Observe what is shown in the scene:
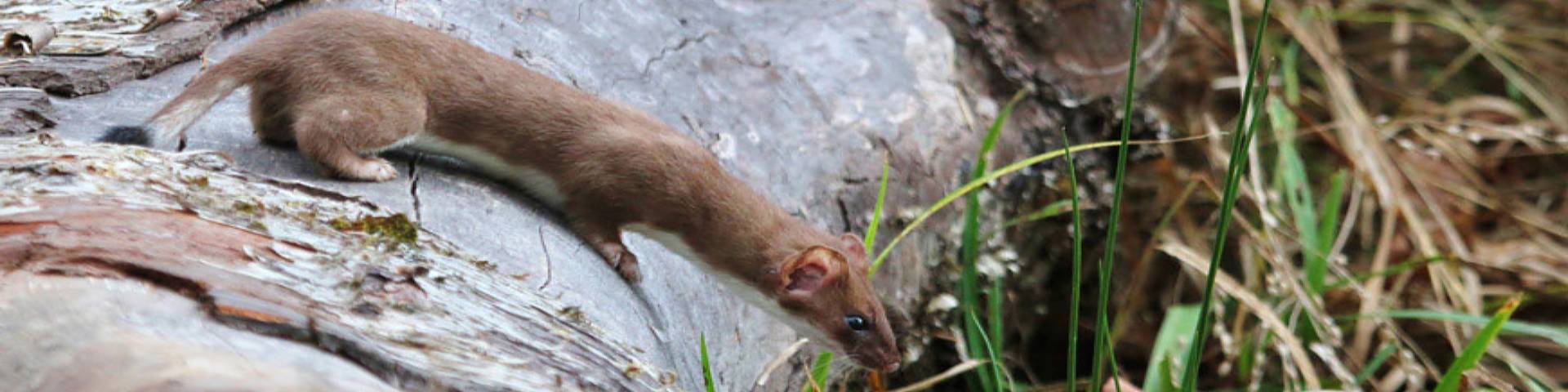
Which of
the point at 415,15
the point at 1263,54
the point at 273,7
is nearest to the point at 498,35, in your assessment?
the point at 415,15

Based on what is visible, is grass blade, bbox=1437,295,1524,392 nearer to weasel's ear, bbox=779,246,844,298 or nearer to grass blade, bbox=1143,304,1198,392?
grass blade, bbox=1143,304,1198,392

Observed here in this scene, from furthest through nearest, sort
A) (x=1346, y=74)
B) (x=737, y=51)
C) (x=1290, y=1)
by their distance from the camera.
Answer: (x=1290, y=1) → (x=1346, y=74) → (x=737, y=51)

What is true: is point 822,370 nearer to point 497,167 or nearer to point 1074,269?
point 497,167

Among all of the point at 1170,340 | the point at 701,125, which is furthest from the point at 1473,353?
the point at 701,125

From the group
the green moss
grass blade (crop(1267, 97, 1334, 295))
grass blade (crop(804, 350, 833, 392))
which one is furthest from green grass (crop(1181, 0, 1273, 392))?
grass blade (crop(1267, 97, 1334, 295))

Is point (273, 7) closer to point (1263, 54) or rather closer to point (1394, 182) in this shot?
point (1394, 182)

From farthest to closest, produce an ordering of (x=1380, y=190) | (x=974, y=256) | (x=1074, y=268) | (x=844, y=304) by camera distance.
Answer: (x=1380, y=190), (x=974, y=256), (x=844, y=304), (x=1074, y=268)

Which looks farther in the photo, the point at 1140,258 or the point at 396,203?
the point at 1140,258

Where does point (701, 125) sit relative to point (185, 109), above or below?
below
